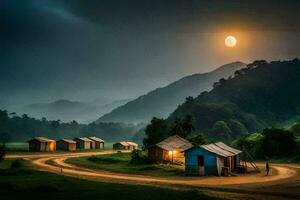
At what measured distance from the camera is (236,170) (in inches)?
2313

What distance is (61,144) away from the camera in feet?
416

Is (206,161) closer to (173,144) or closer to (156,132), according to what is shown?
(173,144)

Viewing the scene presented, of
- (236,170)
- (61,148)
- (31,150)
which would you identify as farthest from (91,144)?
(236,170)

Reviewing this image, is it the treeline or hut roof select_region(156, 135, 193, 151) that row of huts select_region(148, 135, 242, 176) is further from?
the treeline

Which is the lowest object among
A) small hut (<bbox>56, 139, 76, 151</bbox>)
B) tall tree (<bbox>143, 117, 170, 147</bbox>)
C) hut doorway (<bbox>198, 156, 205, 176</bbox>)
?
hut doorway (<bbox>198, 156, 205, 176</bbox>)

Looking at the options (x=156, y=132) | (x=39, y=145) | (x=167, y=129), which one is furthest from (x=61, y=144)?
(x=167, y=129)

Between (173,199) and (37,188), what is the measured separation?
11.9 metres

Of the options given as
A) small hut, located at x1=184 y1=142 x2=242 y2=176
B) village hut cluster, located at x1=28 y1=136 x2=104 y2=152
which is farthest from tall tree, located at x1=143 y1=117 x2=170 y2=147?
small hut, located at x1=184 y1=142 x2=242 y2=176

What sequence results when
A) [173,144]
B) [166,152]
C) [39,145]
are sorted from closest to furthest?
1. [166,152]
2. [173,144]
3. [39,145]

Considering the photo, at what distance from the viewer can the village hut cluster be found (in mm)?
113800

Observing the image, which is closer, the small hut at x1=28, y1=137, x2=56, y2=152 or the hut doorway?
the hut doorway

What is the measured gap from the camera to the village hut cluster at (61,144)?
11380 centimetres

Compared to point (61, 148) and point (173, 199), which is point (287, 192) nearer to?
point (173, 199)

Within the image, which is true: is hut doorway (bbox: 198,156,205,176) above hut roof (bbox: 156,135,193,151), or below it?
below
